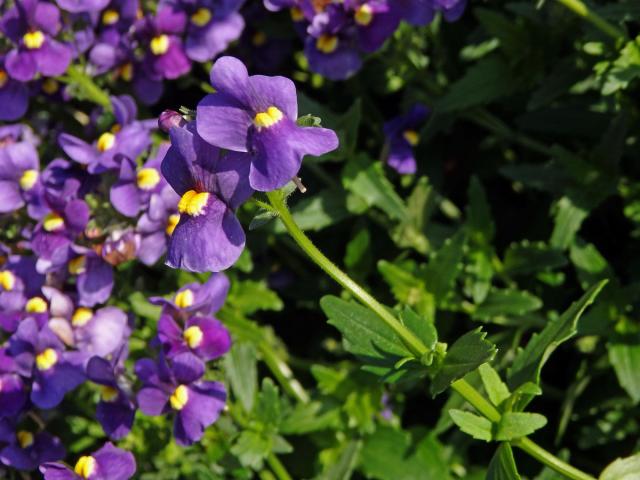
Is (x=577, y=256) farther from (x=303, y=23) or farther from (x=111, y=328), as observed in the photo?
(x=111, y=328)

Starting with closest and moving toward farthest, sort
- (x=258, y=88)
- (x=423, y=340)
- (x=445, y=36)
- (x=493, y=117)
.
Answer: (x=258, y=88) → (x=423, y=340) → (x=493, y=117) → (x=445, y=36)

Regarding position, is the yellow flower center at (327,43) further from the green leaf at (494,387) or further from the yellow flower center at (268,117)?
the green leaf at (494,387)

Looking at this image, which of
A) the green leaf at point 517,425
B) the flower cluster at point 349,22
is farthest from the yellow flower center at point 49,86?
the green leaf at point 517,425

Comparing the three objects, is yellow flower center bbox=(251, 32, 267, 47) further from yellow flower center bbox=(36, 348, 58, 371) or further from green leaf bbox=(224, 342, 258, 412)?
yellow flower center bbox=(36, 348, 58, 371)

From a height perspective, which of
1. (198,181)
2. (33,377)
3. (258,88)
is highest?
(258,88)

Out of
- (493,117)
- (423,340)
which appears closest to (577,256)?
(493,117)

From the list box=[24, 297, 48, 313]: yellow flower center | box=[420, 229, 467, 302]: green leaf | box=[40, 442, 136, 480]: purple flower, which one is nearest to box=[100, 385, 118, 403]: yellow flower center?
box=[40, 442, 136, 480]: purple flower
